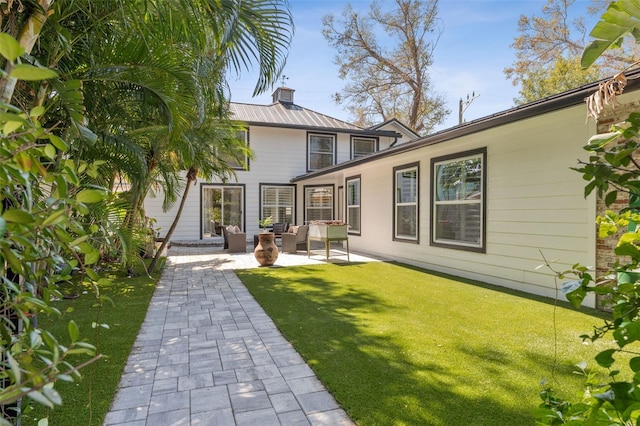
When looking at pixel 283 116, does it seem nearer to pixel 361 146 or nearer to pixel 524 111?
pixel 361 146

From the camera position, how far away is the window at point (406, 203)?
8484mm

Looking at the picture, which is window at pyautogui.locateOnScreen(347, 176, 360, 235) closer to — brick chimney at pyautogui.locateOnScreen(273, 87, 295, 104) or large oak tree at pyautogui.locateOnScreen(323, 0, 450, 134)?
brick chimney at pyautogui.locateOnScreen(273, 87, 295, 104)

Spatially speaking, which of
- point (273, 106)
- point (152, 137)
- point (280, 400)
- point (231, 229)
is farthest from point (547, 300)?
point (273, 106)

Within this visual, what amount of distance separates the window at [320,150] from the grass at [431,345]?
9685 mm

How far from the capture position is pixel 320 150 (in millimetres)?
15531

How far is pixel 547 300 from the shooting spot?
5.25 metres

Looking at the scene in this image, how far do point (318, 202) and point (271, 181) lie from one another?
2151mm

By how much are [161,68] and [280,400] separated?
300 cm

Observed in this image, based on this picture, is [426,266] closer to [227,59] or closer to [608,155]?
[227,59]

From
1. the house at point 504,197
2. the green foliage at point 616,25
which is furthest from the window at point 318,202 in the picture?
the green foliage at point 616,25

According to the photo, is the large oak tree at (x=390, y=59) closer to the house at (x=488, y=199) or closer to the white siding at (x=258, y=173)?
the white siding at (x=258, y=173)

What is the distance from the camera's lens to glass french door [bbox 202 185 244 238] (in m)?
14.4

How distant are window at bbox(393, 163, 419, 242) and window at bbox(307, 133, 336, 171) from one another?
6625mm

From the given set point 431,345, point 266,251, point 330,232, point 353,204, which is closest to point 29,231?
point 431,345
